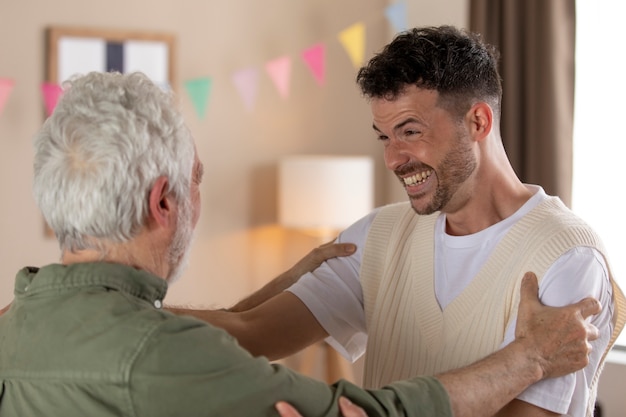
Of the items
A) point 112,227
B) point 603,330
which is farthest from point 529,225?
point 112,227

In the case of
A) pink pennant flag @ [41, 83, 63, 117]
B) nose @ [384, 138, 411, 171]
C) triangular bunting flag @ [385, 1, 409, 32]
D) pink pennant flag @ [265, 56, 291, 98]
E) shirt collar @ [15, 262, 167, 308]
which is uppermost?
triangular bunting flag @ [385, 1, 409, 32]

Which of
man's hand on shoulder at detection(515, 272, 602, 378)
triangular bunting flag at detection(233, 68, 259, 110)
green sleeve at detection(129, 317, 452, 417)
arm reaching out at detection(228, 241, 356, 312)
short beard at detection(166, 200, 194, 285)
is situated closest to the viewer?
green sleeve at detection(129, 317, 452, 417)

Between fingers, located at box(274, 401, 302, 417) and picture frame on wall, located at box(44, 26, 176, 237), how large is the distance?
10.7 ft

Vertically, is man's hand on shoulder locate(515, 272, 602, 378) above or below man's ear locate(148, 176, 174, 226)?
below

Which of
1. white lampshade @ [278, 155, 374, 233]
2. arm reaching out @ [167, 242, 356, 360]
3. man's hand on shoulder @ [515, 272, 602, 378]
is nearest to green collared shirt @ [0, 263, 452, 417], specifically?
man's hand on shoulder @ [515, 272, 602, 378]

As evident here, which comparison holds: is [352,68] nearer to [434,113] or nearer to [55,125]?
[434,113]

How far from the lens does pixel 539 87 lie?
3949 millimetres

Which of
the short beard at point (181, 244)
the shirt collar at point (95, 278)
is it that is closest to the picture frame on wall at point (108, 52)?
the short beard at point (181, 244)

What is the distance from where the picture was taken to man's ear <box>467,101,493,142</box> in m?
2.02

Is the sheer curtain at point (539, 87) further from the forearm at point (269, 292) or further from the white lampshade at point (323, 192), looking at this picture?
the forearm at point (269, 292)

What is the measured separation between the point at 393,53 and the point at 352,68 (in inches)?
120

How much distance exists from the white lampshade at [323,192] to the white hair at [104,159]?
297 centimetres

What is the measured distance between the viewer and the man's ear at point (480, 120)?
2.02 meters

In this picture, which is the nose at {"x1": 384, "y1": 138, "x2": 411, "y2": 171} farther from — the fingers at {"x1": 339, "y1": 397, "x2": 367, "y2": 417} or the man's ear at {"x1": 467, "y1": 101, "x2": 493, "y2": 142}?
the fingers at {"x1": 339, "y1": 397, "x2": 367, "y2": 417}
